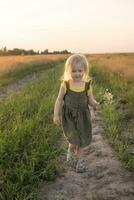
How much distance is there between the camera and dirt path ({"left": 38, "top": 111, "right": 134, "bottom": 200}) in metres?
4.98

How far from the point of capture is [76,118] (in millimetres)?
6133

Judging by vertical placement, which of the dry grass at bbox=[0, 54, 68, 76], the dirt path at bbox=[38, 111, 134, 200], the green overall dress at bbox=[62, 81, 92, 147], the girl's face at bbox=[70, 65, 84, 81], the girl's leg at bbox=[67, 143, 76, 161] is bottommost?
the dry grass at bbox=[0, 54, 68, 76]

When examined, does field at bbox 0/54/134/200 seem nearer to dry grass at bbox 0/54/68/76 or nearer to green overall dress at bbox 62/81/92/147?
green overall dress at bbox 62/81/92/147

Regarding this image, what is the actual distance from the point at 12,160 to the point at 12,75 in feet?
59.3

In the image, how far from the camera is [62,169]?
583cm

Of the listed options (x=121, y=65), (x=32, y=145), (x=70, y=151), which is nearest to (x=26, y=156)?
(x=32, y=145)

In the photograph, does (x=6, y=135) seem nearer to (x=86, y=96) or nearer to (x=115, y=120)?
(x=86, y=96)

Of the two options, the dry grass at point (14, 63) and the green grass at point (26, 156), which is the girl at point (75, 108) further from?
the dry grass at point (14, 63)

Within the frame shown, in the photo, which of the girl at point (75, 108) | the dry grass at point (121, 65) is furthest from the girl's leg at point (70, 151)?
the dry grass at point (121, 65)

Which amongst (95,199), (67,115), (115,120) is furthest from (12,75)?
(95,199)

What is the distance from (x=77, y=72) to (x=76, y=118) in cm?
60

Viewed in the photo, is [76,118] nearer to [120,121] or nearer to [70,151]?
[70,151]

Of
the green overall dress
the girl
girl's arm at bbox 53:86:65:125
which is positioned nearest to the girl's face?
the girl

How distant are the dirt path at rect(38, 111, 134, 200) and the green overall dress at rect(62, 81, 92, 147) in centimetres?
36
